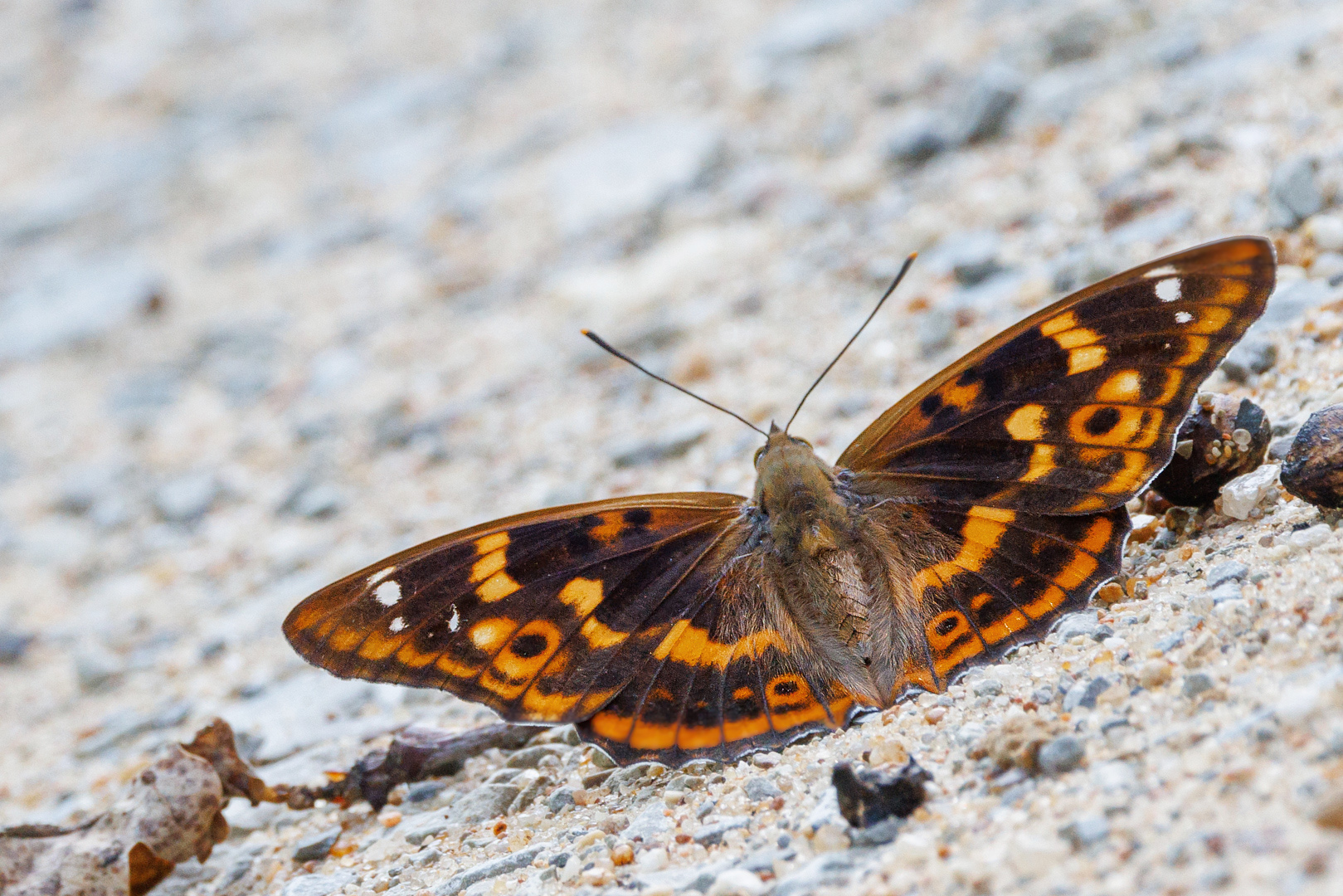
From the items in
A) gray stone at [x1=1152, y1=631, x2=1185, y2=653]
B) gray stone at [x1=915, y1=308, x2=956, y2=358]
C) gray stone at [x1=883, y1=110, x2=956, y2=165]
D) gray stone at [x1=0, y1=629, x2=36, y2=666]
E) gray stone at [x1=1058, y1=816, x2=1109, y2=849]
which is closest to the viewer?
gray stone at [x1=1058, y1=816, x2=1109, y2=849]

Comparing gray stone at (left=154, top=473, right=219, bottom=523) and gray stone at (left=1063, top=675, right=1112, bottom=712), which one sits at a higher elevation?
gray stone at (left=154, top=473, right=219, bottom=523)

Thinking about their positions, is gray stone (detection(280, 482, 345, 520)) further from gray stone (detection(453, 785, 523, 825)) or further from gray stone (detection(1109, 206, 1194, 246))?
gray stone (detection(1109, 206, 1194, 246))

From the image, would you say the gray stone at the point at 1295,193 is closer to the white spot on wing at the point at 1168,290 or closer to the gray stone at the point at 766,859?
the white spot on wing at the point at 1168,290

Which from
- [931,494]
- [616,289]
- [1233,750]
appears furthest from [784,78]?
[1233,750]

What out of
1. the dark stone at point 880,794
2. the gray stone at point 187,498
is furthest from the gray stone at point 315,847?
Result: the gray stone at point 187,498

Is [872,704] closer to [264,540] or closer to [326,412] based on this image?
[264,540]

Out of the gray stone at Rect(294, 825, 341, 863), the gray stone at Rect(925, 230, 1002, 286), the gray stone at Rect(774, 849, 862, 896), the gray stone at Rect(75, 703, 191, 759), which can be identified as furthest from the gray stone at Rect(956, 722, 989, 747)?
the gray stone at Rect(75, 703, 191, 759)
